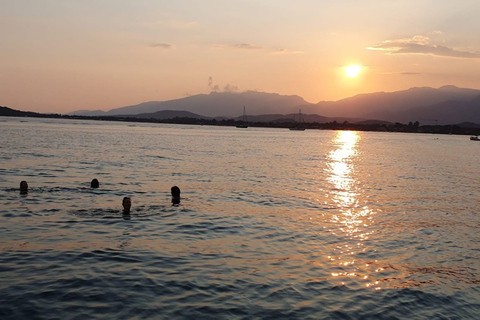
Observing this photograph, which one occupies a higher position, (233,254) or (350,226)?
(233,254)

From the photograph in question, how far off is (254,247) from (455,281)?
24.7 ft

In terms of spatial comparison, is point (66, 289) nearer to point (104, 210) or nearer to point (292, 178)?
point (104, 210)

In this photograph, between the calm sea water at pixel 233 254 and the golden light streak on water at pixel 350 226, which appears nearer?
the calm sea water at pixel 233 254

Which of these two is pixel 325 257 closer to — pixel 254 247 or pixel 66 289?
pixel 254 247

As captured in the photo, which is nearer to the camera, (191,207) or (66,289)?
(66,289)

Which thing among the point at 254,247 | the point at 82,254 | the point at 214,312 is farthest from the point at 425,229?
the point at 82,254

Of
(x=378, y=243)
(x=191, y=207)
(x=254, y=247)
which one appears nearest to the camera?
(x=254, y=247)

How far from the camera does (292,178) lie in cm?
4450

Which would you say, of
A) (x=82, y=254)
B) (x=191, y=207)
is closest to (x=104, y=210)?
(x=191, y=207)

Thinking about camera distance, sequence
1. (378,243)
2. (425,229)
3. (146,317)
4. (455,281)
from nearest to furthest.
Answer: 1. (146,317)
2. (455,281)
3. (378,243)
4. (425,229)

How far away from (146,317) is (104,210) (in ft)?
46.9

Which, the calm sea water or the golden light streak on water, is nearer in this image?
the calm sea water

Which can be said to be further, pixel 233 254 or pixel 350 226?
pixel 350 226

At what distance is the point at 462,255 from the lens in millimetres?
18578
